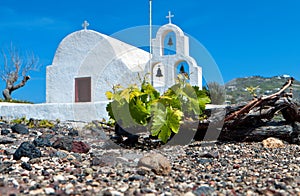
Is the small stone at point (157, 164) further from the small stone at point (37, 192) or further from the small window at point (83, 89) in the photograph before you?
the small window at point (83, 89)

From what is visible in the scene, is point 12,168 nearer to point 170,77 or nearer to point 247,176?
point 247,176

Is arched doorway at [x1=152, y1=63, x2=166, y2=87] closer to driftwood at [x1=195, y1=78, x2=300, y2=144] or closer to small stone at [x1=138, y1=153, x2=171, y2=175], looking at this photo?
driftwood at [x1=195, y1=78, x2=300, y2=144]

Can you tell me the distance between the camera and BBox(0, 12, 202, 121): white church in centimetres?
1380

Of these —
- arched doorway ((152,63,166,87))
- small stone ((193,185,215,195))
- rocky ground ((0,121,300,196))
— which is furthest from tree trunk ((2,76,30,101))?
small stone ((193,185,215,195))

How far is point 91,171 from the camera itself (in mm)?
3084

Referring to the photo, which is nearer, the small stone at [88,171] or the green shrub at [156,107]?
the small stone at [88,171]

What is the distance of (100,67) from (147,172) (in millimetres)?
12222

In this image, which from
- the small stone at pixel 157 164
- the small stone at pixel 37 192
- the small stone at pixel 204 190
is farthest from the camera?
the small stone at pixel 157 164

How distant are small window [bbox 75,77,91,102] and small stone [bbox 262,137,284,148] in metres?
11.1

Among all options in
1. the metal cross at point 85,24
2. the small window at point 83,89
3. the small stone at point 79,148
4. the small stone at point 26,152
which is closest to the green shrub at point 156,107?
the small stone at point 79,148

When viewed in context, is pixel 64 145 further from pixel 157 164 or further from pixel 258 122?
pixel 258 122

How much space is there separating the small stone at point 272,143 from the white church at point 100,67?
8061mm

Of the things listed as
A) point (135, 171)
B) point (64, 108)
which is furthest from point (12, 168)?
point (64, 108)

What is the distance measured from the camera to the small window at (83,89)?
15.4m
